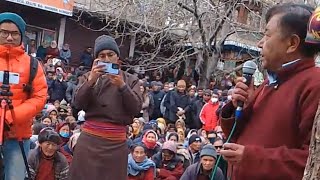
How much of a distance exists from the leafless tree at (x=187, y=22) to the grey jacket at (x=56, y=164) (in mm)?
10383

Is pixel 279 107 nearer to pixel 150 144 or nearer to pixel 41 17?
pixel 150 144

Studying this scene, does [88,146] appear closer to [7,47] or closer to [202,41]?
[7,47]

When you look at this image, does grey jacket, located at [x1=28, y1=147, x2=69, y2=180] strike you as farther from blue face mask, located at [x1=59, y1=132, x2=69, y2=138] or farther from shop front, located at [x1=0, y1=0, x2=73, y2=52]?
shop front, located at [x1=0, y1=0, x2=73, y2=52]

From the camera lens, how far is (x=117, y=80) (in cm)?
478

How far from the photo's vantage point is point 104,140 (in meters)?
4.79

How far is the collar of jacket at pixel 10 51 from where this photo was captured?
443 centimetres

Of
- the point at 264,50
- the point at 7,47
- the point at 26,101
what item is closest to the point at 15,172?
the point at 26,101

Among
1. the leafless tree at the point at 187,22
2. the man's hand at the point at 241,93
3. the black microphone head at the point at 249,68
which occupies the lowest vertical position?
the man's hand at the point at 241,93

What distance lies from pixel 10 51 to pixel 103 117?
2.91 ft

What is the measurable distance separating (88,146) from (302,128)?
2698mm

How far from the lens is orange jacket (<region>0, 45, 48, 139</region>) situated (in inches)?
173

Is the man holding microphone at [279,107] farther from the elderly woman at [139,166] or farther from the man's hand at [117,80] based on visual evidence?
the elderly woman at [139,166]

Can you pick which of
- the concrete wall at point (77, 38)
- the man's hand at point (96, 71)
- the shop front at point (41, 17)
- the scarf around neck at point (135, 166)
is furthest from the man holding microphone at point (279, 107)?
the concrete wall at point (77, 38)

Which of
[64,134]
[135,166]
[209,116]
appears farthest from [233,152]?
[209,116]
